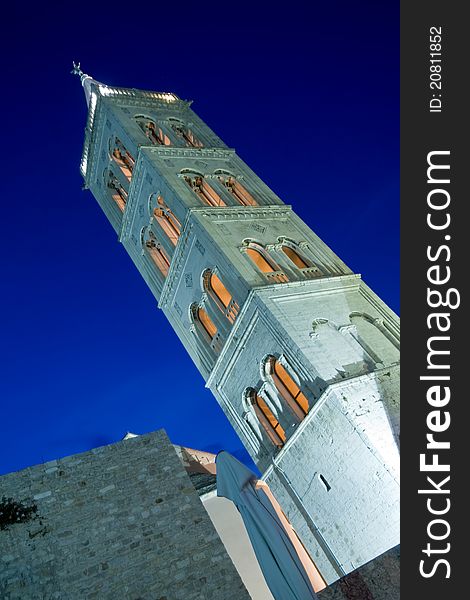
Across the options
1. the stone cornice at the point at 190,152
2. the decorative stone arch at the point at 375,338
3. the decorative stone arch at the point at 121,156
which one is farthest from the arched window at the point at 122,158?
the decorative stone arch at the point at 375,338

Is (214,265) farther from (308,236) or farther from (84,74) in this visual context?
(84,74)

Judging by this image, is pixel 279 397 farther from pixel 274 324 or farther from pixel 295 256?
pixel 295 256

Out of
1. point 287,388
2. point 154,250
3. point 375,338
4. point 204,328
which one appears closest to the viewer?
point 287,388

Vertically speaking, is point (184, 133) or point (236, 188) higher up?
point (184, 133)

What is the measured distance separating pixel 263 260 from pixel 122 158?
14.1m

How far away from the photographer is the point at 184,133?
3078cm

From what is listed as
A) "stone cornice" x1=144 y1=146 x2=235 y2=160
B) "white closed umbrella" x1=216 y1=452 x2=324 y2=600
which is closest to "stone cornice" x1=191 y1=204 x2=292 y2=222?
"stone cornice" x1=144 y1=146 x2=235 y2=160

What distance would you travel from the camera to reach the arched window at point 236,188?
25812mm

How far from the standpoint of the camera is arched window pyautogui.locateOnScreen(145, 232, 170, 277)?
26125 mm

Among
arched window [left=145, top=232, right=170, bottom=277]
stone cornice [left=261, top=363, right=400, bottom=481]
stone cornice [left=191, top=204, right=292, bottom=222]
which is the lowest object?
stone cornice [left=261, top=363, right=400, bottom=481]

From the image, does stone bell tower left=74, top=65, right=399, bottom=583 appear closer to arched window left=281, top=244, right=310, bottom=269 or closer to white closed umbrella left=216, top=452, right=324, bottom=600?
arched window left=281, top=244, right=310, bottom=269

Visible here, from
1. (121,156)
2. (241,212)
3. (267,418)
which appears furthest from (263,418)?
(121,156)

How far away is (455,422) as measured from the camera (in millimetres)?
7988

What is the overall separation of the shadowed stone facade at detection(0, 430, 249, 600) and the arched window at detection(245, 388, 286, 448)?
374 inches
